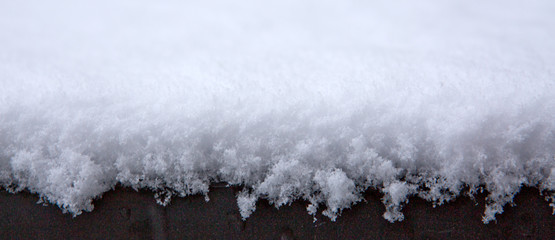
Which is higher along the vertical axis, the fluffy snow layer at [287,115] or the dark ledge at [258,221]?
the fluffy snow layer at [287,115]

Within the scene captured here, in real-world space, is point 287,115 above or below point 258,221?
above

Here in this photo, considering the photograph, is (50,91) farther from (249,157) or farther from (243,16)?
(243,16)

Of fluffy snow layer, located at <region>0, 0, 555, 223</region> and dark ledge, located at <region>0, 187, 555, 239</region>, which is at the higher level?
fluffy snow layer, located at <region>0, 0, 555, 223</region>

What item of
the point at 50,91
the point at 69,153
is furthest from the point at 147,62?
the point at 69,153
